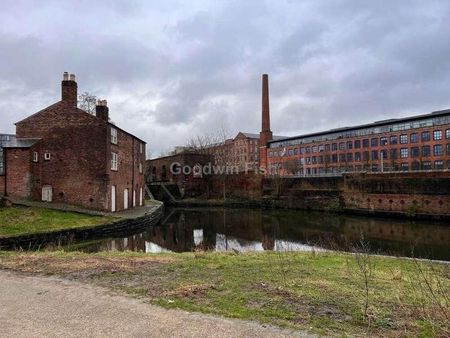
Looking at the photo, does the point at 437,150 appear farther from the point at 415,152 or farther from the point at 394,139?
the point at 394,139

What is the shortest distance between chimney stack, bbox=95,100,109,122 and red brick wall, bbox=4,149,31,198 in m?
5.13

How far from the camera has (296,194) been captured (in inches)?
1626

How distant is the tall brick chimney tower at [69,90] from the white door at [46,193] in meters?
5.35

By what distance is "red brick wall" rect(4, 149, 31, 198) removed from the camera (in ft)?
73.9

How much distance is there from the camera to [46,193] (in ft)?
75.7

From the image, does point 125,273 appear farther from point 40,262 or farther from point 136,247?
point 136,247

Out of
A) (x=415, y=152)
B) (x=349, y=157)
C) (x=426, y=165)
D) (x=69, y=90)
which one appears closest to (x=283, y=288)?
(x=69, y=90)

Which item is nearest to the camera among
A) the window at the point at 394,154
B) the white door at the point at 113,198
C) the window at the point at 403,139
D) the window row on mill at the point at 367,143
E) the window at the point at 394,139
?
the white door at the point at 113,198

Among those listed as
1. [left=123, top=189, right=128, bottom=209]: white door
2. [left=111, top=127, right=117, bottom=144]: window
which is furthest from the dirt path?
[left=123, top=189, right=128, bottom=209]: white door

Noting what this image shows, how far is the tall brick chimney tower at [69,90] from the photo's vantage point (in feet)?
75.8

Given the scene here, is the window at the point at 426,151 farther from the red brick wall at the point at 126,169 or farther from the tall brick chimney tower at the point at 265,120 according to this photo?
the red brick wall at the point at 126,169

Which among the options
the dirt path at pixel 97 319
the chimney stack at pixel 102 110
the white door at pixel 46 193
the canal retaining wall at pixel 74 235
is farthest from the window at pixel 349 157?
the dirt path at pixel 97 319

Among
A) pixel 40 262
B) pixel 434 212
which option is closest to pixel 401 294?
pixel 40 262

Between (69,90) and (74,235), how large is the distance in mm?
10279
